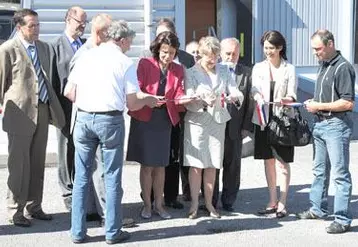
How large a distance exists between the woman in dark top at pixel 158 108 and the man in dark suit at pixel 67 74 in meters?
0.63

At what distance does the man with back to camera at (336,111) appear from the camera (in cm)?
539

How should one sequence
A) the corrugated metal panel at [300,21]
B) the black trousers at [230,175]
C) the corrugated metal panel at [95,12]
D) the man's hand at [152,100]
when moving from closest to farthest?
the man's hand at [152,100]
the black trousers at [230,175]
the corrugated metal panel at [95,12]
the corrugated metal panel at [300,21]

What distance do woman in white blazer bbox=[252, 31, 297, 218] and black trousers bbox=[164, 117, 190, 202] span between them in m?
0.73

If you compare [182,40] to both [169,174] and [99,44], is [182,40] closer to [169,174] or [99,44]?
[169,174]

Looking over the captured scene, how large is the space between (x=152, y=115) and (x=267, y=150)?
3.72 feet

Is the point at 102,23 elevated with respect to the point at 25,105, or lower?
elevated

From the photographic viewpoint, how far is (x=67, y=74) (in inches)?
230

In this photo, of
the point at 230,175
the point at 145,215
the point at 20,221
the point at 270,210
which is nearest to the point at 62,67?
the point at 20,221

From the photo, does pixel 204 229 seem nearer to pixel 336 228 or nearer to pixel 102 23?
pixel 336 228

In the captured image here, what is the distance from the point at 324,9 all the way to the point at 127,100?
25.3ft

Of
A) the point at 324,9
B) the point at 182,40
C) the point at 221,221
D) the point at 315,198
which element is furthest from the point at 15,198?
the point at 324,9

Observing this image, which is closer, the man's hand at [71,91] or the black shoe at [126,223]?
the man's hand at [71,91]

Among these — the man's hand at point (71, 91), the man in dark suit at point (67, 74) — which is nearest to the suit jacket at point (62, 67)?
the man in dark suit at point (67, 74)

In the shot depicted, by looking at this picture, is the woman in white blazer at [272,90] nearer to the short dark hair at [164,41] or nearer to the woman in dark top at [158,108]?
the woman in dark top at [158,108]
